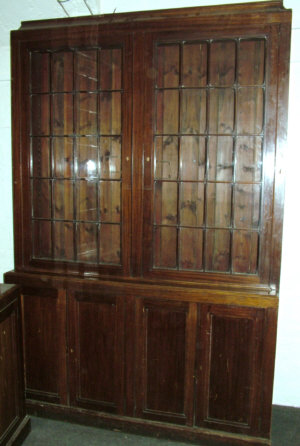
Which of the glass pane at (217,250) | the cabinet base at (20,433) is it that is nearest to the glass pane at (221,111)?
the glass pane at (217,250)

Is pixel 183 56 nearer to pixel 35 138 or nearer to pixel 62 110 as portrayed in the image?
pixel 62 110

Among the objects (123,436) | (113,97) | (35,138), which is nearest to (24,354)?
(123,436)

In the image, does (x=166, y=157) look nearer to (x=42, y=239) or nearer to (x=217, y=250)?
A: (x=217, y=250)

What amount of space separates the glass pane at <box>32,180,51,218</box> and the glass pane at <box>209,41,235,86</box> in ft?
3.98

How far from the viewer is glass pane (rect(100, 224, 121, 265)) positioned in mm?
2225

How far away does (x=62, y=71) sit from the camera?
7.23 ft

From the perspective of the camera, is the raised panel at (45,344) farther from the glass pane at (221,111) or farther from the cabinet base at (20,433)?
the glass pane at (221,111)

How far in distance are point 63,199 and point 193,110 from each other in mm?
981

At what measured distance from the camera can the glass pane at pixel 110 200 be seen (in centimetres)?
220

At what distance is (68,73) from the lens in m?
2.20

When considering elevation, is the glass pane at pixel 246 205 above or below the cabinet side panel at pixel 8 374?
above

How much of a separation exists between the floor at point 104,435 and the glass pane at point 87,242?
1.08 meters

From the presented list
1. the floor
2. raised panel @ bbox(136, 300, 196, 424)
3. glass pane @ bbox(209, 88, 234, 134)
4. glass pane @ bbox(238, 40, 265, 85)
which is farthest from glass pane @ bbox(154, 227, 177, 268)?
the floor

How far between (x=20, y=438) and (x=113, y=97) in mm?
2113
